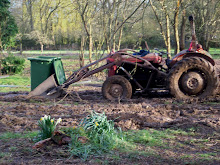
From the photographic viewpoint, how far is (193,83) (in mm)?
8039

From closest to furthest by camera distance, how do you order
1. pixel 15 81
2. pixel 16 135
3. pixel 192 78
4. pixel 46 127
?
pixel 46 127 → pixel 16 135 → pixel 192 78 → pixel 15 81

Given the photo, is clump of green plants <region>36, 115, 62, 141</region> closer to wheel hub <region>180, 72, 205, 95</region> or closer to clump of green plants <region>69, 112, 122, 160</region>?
clump of green plants <region>69, 112, 122, 160</region>

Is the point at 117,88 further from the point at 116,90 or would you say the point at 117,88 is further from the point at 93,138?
the point at 93,138

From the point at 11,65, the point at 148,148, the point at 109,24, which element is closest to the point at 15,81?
the point at 11,65

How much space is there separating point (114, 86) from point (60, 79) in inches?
78.0

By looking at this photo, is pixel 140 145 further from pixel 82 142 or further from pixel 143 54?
pixel 143 54

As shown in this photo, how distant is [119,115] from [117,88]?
2.38 metres

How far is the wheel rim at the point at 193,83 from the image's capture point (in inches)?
315

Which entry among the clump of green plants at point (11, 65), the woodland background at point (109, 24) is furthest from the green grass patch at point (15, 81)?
the woodland background at point (109, 24)

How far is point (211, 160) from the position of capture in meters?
3.76

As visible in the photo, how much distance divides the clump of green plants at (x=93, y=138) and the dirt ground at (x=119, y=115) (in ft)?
0.75

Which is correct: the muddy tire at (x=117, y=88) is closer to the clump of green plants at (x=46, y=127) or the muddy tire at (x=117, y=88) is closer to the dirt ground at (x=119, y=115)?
the dirt ground at (x=119, y=115)

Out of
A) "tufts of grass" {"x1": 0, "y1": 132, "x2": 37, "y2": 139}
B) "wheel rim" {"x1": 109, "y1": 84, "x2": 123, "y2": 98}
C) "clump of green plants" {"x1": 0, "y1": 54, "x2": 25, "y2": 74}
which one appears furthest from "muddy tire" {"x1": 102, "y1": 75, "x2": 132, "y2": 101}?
"clump of green plants" {"x1": 0, "y1": 54, "x2": 25, "y2": 74}

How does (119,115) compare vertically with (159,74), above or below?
below
